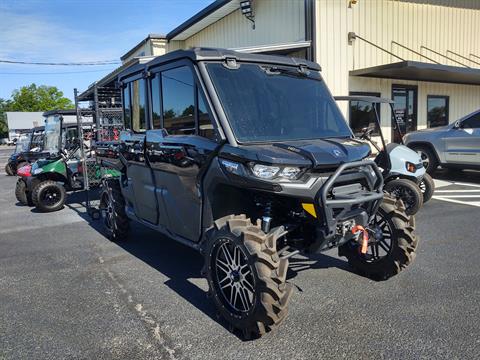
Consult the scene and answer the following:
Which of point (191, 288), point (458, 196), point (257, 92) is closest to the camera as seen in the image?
point (257, 92)

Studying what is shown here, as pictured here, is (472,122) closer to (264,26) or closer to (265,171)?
(264,26)

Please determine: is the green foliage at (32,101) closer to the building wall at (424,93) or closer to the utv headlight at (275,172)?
the building wall at (424,93)

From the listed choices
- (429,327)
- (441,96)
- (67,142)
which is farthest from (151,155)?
(441,96)

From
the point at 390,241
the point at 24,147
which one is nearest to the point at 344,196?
the point at 390,241

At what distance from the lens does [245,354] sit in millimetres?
3176

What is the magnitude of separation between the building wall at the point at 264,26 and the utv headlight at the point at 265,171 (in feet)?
36.0

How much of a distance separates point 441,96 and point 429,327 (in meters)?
15.6

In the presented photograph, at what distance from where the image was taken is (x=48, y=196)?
9266 mm

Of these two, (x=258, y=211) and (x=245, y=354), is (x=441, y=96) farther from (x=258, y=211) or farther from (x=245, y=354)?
(x=245, y=354)

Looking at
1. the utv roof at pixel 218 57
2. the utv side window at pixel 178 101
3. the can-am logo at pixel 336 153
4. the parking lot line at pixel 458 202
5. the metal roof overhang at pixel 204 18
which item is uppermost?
the metal roof overhang at pixel 204 18

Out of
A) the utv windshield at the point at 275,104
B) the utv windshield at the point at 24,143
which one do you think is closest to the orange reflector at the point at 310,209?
the utv windshield at the point at 275,104

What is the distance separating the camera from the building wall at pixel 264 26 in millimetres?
13562

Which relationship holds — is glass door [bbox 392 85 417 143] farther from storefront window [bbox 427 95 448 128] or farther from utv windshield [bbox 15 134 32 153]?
utv windshield [bbox 15 134 32 153]

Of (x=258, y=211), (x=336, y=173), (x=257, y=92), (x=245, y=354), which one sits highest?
(x=257, y=92)
